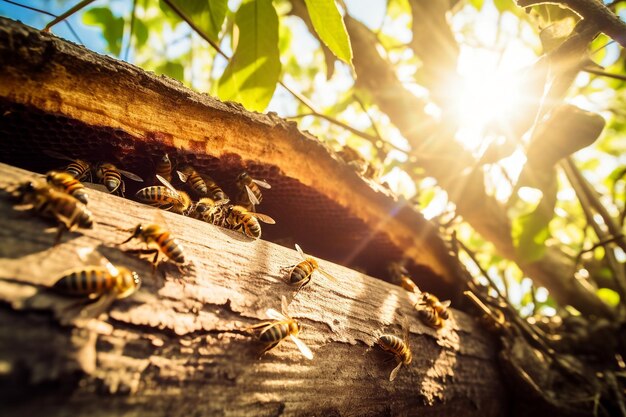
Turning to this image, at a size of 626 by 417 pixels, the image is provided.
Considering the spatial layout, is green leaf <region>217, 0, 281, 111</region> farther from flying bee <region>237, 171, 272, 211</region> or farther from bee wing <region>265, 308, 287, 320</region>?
bee wing <region>265, 308, 287, 320</region>

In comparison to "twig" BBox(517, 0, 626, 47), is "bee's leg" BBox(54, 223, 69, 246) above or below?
below

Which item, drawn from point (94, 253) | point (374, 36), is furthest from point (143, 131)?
point (374, 36)

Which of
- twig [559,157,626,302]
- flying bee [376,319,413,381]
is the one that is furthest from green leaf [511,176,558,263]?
flying bee [376,319,413,381]

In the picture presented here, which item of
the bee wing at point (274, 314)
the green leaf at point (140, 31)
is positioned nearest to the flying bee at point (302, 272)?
the bee wing at point (274, 314)

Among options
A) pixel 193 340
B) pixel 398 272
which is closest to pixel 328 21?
pixel 193 340

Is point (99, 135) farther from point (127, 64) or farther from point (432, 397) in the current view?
point (432, 397)

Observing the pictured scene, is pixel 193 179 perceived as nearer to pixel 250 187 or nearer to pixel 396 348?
pixel 250 187

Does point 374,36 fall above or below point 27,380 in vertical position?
above
